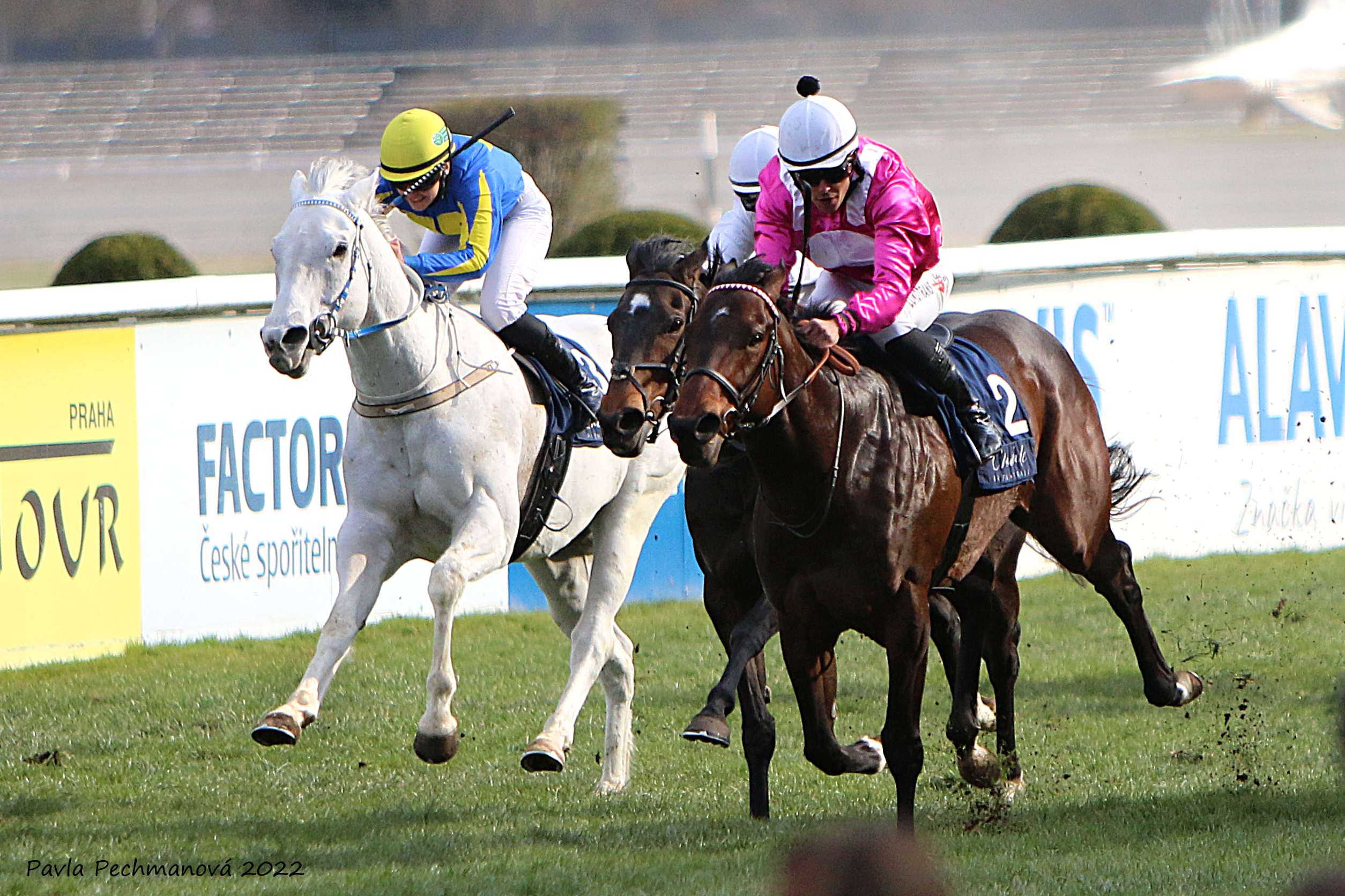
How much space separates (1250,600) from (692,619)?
3061mm

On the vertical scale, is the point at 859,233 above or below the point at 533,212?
below

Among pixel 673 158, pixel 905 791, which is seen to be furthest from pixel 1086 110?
pixel 905 791

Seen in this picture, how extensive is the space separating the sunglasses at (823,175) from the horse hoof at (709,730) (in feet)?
5.34

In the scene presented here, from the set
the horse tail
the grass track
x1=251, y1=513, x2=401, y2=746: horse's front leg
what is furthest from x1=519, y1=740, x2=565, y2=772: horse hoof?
the horse tail

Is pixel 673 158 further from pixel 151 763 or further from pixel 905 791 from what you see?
pixel 905 791

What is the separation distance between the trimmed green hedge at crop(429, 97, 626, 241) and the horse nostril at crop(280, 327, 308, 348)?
1262 centimetres

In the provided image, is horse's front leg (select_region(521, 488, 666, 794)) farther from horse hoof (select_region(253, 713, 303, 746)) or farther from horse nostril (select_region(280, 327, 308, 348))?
horse nostril (select_region(280, 327, 308, 348))

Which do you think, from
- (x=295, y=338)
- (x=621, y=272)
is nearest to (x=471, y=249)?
(x=295, y=338)

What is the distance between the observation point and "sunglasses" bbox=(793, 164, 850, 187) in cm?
479

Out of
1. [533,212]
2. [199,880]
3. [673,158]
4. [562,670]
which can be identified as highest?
[673,158]

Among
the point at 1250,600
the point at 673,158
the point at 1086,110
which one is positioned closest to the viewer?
the point at 1250,600

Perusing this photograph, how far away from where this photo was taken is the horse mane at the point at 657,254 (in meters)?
4.71

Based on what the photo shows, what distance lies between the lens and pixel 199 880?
4512 millimetres

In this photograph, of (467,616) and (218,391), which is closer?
(218,391)
